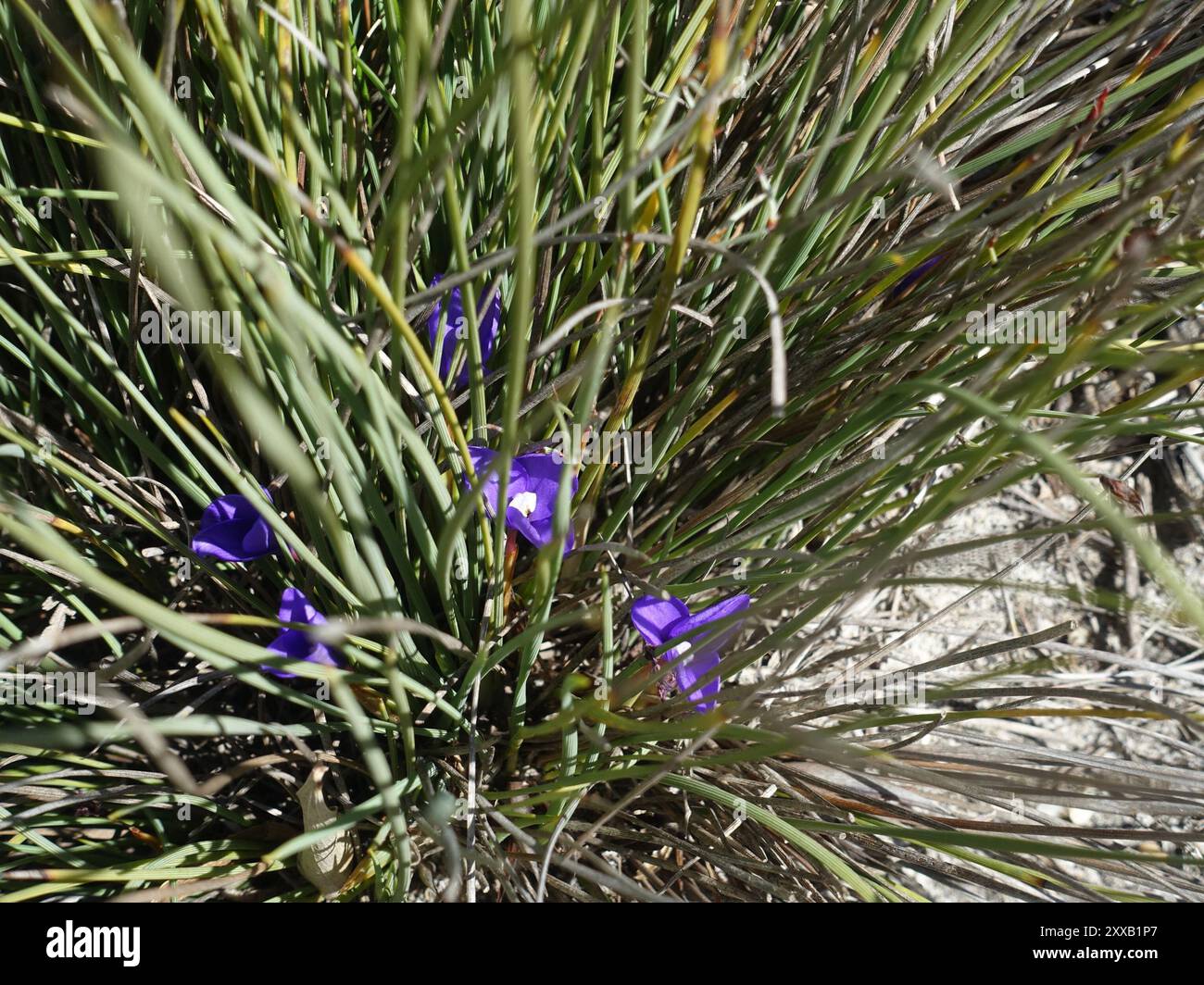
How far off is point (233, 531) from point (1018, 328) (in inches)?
29.9

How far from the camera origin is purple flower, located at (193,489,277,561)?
738 mm

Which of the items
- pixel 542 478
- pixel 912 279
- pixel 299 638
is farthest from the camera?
pixel 912 279

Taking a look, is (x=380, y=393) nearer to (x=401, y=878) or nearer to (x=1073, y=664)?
(x=401, y=878)

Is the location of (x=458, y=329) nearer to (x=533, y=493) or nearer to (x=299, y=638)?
(x=533, y=493)

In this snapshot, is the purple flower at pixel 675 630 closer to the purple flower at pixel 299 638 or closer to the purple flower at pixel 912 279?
the purple flower at pixel 299 638

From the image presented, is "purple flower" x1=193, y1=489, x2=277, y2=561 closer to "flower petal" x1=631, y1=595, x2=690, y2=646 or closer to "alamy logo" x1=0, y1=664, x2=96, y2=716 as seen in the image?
"alamy logo" x1=0, y1=664, x2=96, y2=716

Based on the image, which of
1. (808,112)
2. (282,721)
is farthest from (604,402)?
(282,721)

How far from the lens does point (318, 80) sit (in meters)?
0.72

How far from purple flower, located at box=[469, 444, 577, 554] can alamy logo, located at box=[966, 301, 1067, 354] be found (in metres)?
0.40

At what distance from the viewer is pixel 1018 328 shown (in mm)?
749

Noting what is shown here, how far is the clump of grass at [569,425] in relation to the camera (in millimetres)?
589
